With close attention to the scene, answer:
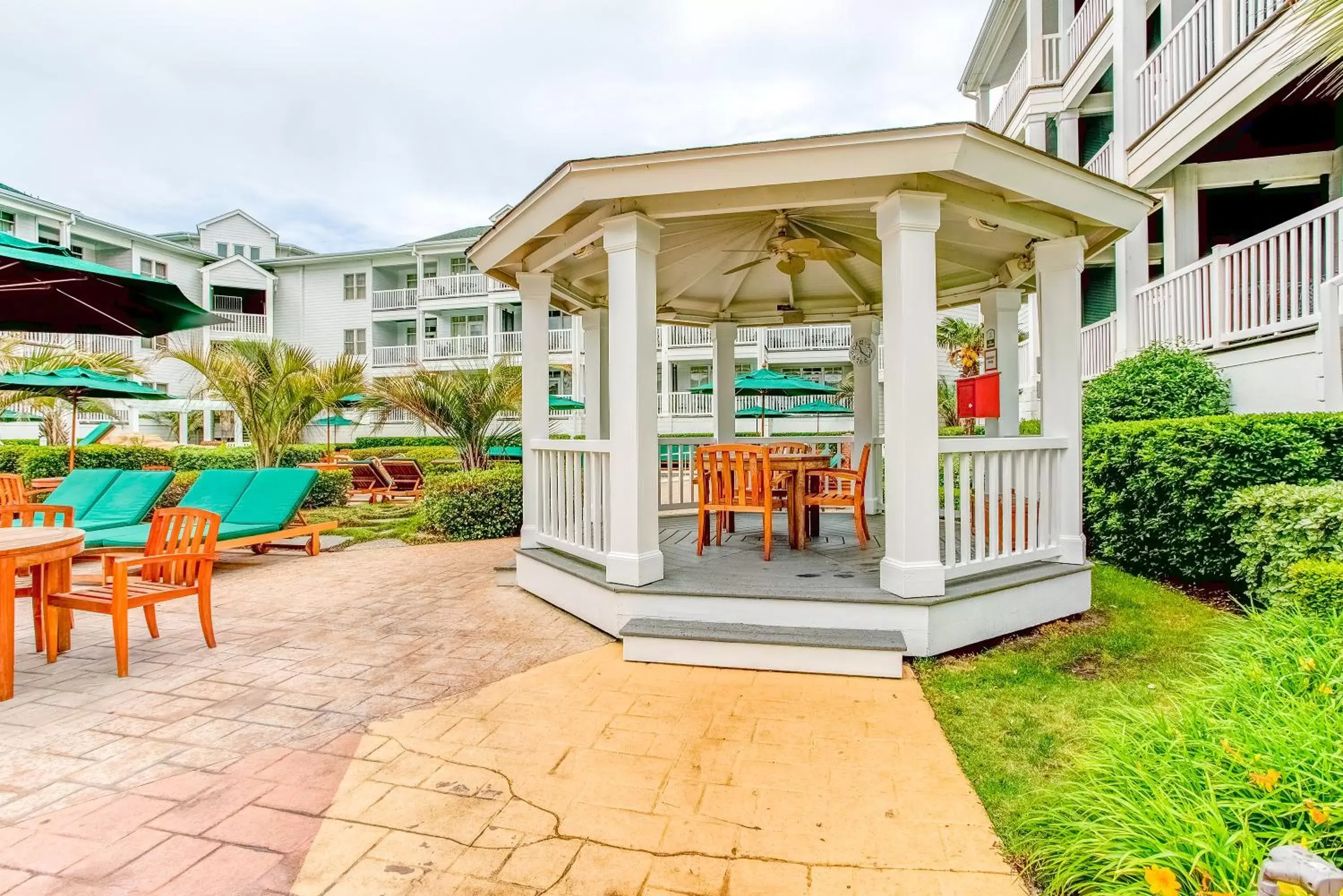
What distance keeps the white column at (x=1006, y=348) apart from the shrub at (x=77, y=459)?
45.3ft

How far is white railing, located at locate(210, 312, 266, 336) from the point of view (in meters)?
27.6

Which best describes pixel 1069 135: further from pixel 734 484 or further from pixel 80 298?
pixel 80 298

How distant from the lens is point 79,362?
12.3 metres

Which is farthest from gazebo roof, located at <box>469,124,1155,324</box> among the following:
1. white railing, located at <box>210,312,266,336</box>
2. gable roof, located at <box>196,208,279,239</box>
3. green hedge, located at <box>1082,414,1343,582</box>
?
gable roof, located at <box>196,208,279,239</box>

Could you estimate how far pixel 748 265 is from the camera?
6.33 metres

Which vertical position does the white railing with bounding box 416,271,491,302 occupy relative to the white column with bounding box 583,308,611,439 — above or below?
above

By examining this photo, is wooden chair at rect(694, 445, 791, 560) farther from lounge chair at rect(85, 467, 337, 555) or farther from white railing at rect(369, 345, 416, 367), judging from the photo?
white railing at rect(369, 345, 416, 367)

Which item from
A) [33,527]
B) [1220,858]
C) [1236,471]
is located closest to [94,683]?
[33,527]

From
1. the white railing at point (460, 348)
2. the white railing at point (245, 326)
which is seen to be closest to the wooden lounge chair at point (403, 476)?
the white railing at point (460, 348)

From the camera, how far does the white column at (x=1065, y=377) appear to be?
15.9 ft

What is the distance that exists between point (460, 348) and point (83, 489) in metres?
19.7

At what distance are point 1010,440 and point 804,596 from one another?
1876mm

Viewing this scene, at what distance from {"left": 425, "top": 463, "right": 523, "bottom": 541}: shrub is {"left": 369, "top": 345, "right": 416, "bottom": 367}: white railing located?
20133mm

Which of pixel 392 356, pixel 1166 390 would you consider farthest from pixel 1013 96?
pixel 392 356
